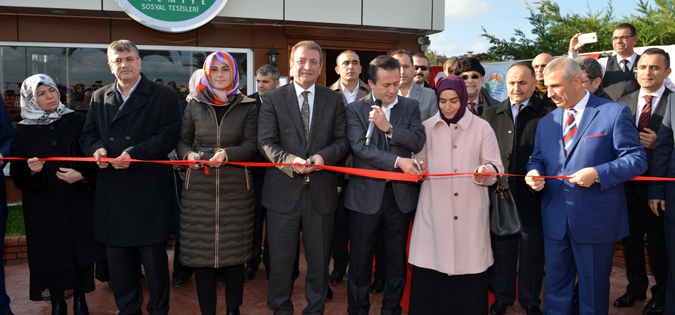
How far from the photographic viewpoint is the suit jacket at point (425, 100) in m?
4.31

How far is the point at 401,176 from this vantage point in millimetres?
3145

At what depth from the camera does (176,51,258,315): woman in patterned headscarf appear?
3.30 metres

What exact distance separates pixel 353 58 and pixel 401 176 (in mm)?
1934

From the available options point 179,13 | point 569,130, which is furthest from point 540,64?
point 179,13

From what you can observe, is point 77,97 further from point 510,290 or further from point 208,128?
point 510,290

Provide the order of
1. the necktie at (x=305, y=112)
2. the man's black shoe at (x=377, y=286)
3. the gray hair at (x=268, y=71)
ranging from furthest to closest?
the gray hair at (x=268, y=71) → the man's black shoe at (x=377, y=286) → the necktie at (x=305, y=112)

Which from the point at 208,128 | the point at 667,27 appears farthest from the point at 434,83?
the point at 667,27

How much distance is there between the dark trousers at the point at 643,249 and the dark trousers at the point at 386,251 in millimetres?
2148

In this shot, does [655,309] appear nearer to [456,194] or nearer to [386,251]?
[456,194]

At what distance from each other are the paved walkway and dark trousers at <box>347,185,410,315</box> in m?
0.36

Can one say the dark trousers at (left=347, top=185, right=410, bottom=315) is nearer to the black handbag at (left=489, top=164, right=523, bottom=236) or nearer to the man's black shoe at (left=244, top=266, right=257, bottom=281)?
the black handbag at (left=489, top=164, right=523, bottom=236)

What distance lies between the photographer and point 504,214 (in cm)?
315

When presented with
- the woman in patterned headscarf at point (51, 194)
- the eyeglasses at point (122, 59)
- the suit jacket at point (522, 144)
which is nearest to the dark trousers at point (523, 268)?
the suit jacket at point (522, 144)

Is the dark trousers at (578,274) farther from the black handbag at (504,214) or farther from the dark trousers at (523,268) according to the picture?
the dark trousers at (523,268)
